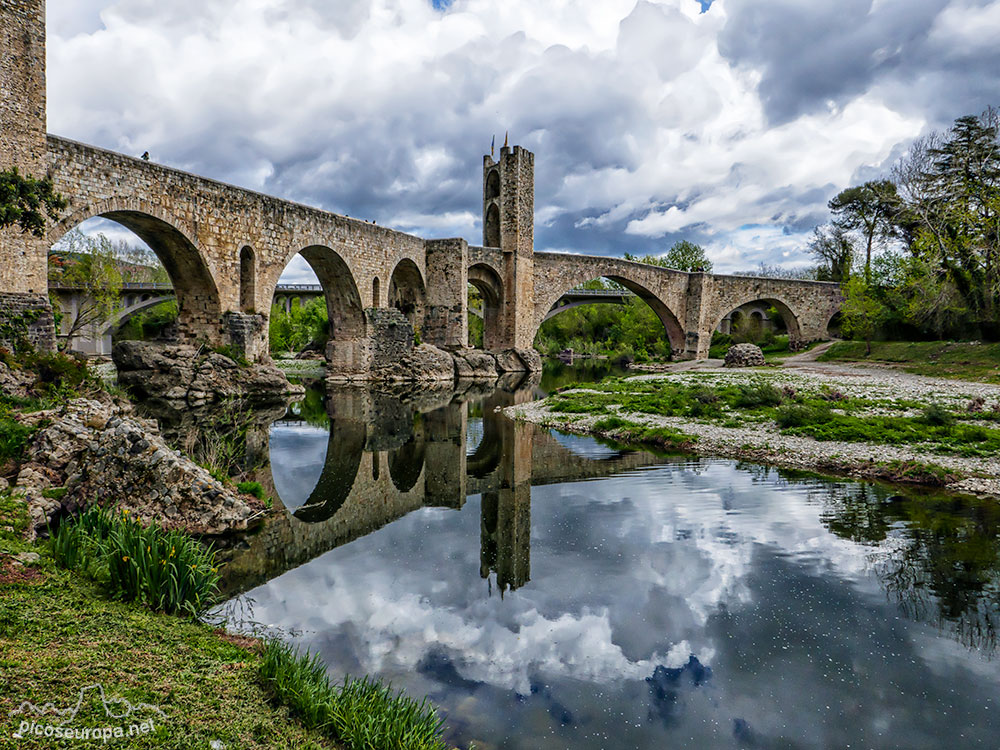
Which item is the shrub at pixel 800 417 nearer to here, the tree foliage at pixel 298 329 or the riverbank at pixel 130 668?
the riverbank at pixel 130 668

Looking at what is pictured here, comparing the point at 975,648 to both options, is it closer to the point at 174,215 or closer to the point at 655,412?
the point at 655,412

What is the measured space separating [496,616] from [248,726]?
274 centimetres

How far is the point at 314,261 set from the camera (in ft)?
88.3

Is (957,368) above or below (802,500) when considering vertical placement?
above

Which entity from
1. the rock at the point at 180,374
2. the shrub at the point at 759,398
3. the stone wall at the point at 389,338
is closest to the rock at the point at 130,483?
the rock at the point at 180,374

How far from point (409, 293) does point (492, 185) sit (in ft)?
26.5

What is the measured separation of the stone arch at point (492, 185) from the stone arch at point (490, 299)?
4322 mm

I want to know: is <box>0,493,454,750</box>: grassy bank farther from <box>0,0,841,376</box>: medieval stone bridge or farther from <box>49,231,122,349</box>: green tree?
<box>49,231,122,349</box>: green tree

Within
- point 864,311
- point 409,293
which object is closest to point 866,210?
point 864,311

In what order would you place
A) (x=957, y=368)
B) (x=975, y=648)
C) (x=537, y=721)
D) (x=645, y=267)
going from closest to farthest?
(x=537, y=721) < (x=975, y=648) < (x=957, y=368) < (x=645, y=267)

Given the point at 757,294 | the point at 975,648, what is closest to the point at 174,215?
the point at 975,648

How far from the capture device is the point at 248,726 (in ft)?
10.6

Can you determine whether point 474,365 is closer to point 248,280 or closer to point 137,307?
point 248,280

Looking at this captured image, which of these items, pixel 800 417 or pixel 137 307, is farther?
pixel 137 307
